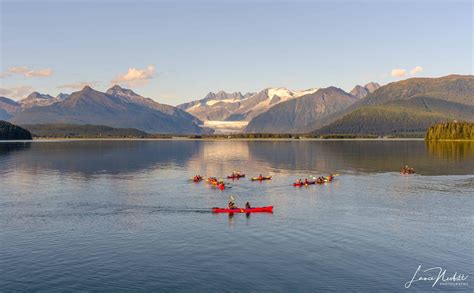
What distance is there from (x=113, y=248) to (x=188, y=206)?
29.1m

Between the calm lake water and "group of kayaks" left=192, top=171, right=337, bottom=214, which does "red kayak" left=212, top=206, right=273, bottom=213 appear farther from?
the calm lake water

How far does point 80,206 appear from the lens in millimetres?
85812

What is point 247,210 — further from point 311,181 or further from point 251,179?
point 251,179

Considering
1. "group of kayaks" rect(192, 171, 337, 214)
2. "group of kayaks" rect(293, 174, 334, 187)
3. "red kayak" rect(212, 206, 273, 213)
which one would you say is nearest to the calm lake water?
"red kayak" rect(212, 206, 273, 213)

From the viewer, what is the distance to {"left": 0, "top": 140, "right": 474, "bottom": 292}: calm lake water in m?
47.5

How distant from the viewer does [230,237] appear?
2530 inches

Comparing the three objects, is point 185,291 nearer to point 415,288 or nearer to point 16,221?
point 415,288

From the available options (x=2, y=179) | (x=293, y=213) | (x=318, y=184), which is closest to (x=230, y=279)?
(x=293, y=213)

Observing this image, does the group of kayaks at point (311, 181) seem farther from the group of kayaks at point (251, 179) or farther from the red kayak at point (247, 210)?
the red kayak at point (247, 210)
